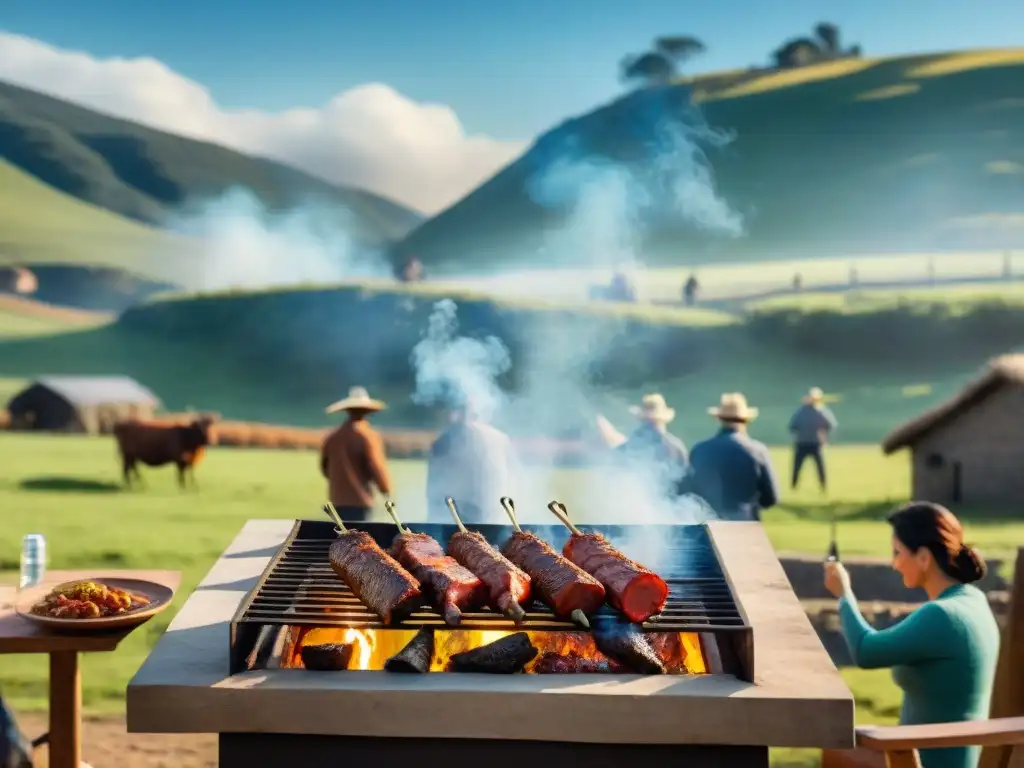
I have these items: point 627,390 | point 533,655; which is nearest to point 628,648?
point 533,655

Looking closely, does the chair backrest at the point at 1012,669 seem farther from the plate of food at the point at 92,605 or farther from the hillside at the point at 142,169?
the hillside at the point at 142,169

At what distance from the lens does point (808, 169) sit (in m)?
25.2

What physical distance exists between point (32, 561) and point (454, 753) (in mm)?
1743

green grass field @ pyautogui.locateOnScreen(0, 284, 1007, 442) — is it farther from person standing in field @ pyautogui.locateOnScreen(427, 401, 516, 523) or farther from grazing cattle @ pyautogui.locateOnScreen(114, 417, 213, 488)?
person standing in field @ pyautogui.locateOnScreen(427, 401, 516, 523)

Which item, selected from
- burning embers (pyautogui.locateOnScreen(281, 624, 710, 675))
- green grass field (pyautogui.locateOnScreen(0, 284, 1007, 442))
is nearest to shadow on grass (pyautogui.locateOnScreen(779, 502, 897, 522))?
green grass field (pyautogui.locateOnScreen(0, 284, 1007, 442))

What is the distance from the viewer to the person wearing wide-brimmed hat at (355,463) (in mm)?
7875

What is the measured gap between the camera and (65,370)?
19.2m

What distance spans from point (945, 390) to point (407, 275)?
32.3ft

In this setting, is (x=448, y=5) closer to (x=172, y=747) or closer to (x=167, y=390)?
(x=167, y=390)

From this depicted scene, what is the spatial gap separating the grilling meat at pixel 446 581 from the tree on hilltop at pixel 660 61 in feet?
55.5

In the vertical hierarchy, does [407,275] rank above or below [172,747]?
above

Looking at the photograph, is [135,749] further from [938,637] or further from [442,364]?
[442,364]

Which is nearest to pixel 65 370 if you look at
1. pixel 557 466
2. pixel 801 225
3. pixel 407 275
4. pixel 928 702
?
pixel 407 275

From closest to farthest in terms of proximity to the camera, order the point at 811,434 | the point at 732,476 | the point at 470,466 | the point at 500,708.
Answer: the point at 500,708, the point at 732,476, the point at 470,466, the point at 811,434
